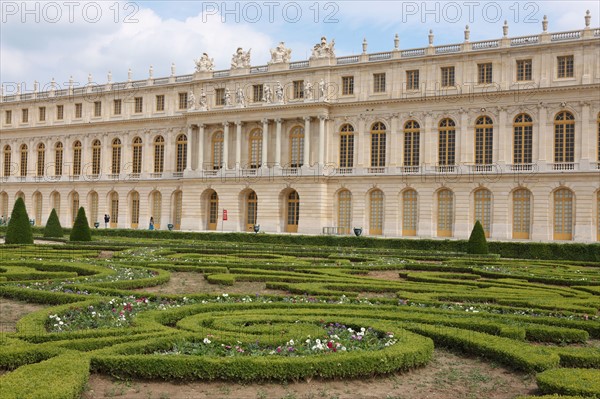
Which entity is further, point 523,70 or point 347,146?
point 347,146

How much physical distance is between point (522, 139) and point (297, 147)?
18386mm

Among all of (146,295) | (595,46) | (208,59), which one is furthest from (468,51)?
(146,295)

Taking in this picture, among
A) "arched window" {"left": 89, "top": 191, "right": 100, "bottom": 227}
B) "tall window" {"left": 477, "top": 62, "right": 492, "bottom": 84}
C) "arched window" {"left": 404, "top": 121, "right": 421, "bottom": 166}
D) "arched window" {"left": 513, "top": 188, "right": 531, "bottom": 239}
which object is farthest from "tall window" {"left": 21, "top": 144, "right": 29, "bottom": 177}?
"arched window" {"left": 513, "top": 188, "right": 531, "bottom": 239}

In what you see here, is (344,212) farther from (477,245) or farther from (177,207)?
(477,245)

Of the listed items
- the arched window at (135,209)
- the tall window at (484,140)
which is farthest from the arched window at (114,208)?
the tall window at (484,140)

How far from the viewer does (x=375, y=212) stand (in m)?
49.8

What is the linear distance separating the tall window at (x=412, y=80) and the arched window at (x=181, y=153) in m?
22.2

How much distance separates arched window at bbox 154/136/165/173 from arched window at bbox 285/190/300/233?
1456 centimetres

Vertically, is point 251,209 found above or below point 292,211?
above

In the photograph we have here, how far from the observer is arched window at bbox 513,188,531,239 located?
44.3m

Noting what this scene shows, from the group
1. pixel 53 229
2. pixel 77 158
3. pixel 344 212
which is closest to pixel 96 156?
pixel 77 158

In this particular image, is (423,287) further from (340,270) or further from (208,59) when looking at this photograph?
(208,59)

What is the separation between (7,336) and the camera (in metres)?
9.10

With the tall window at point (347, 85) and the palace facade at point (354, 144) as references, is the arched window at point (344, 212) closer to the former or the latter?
the palace facade at point (354, 144)
